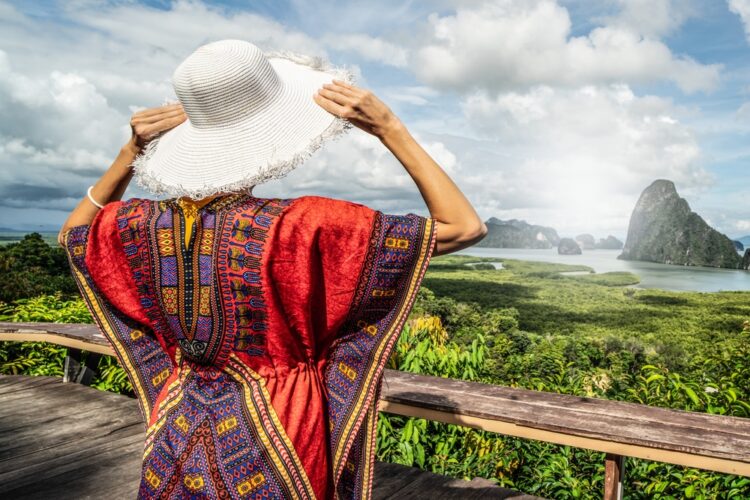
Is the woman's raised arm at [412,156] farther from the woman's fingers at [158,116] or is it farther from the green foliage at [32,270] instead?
the green foliage at [32,270]

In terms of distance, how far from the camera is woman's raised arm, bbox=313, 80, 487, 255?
1.28m

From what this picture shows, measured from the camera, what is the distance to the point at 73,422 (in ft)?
13.1

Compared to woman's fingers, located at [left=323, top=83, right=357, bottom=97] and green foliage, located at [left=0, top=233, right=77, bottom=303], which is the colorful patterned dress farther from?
green foliage, located at [left=0, top=233, right=77, bottom=303]

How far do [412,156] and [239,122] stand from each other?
379 mm

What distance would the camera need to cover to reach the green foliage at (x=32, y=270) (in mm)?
7656

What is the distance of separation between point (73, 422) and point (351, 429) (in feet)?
10.6

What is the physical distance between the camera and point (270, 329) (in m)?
1.37

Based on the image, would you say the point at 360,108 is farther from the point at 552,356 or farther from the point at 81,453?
the point at 552,356

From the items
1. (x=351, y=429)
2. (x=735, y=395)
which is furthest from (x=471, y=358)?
(x=351, y=429)

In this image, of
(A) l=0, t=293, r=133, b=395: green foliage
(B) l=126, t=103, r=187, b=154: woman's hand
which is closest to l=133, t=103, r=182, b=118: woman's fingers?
(B) l=126, t=103, r=187, b=154: woman's hand

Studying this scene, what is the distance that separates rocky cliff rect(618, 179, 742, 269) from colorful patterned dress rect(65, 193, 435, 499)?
426 inches

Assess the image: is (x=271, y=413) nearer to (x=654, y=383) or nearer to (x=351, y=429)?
(x=351, y=429)

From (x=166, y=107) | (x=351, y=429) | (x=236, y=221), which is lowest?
(x=351, y=429)

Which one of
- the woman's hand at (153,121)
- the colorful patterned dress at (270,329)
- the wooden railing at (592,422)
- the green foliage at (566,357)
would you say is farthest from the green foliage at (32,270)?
the colorful patterned dress at (270,329)
